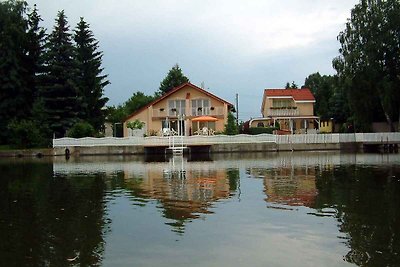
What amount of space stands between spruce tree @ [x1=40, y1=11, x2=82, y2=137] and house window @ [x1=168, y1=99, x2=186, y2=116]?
33.9 feet

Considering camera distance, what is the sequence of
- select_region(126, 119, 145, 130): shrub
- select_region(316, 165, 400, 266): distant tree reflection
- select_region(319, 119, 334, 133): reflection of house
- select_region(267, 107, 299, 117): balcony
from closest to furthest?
1. select_region(316, 165, 400, 266): distant tree reflection
2. select_region(126, 119, 145, 130): shrub
3. select_region(267, 107, 299, 117): balcony
4. select_region(319, 119, 334, 133): reflection of house

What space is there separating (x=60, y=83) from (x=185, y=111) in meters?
14.0

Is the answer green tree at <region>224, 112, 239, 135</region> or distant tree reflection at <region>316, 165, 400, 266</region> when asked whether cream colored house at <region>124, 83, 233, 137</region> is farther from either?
distant tree reflection at <region>316, 165, 400, 266</region>

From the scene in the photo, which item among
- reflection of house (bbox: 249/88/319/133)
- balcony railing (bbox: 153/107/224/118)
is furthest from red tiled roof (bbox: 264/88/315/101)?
balcony railing (bbox: 153/107/224/118)

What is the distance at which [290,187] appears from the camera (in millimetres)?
18109

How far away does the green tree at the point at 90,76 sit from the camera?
55.9m

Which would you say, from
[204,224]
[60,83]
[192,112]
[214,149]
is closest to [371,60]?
[214,149]

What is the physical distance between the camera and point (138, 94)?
83562 millimetres

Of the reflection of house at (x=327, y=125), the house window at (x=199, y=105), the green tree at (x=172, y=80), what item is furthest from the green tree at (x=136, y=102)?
the reflection of house at (x=327, y=125)

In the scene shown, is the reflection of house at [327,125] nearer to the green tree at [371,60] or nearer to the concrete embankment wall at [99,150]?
the green tree at [371,60]

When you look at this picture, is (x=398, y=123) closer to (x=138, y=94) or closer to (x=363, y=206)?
(x=363, y=206)

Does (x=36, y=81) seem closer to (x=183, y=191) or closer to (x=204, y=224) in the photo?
(x=183, y=191)

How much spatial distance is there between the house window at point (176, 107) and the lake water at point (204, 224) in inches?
1412

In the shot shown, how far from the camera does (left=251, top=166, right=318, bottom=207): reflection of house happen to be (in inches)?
582
